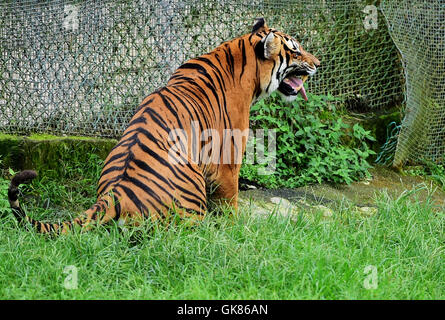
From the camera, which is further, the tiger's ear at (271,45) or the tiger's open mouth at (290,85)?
the tiger's open mouth at (290,85)

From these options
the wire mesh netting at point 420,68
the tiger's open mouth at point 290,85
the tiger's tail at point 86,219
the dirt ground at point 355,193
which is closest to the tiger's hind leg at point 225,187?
the dirt ground at point 355,193

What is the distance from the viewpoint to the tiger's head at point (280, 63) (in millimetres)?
5113

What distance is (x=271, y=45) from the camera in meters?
5.09

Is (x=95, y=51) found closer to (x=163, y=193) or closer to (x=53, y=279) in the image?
(x=163, y=193)

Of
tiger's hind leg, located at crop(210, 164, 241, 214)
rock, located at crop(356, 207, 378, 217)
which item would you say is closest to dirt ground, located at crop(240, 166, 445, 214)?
rock, located at crop(356, 207, 378, 217)

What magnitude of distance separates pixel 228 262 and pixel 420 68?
4.33m

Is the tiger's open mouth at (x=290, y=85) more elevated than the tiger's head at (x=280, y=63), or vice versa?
the tiger's head at (x=280, y=63)

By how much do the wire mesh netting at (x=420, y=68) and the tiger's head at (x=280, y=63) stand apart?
2.07 meters

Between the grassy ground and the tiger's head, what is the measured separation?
127 cm

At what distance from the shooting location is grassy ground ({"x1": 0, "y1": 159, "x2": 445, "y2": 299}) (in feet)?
11.5

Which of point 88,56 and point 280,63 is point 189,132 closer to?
point 280,63

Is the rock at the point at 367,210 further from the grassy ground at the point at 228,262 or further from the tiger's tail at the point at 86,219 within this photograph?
the tiger's tail at the point at 86,219
